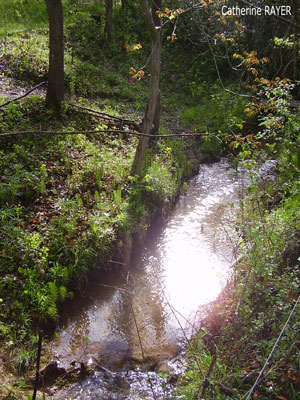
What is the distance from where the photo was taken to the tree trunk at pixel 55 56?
8.11 meters

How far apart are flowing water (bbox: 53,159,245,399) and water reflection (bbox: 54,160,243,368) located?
0.04 feet

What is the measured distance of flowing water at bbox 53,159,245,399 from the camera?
4145mm

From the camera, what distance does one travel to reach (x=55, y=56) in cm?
847

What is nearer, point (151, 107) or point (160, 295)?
point (160, 295)

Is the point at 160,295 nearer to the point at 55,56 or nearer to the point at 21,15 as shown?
the point at 55,56

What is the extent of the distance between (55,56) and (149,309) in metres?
6.56

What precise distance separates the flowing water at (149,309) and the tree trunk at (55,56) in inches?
165

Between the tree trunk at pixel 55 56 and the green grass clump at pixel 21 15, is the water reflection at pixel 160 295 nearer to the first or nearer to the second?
the tree trunk at pixel 55 56

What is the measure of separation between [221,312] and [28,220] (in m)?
3.43

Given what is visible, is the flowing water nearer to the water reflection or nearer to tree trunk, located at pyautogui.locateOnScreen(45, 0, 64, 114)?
the water reflection

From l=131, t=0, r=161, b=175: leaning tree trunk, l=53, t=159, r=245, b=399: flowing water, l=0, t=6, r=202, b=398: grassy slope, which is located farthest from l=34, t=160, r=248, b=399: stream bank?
l=131, t=0, r=161, b=175: leaning tree trunk

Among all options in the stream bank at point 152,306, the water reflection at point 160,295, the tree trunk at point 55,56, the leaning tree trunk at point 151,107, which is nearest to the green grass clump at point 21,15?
the tree trunk at point 55,56

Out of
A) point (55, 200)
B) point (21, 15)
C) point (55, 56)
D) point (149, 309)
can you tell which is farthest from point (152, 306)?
point (21, 15)

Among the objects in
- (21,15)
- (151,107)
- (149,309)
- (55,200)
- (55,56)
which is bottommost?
(149,309)
